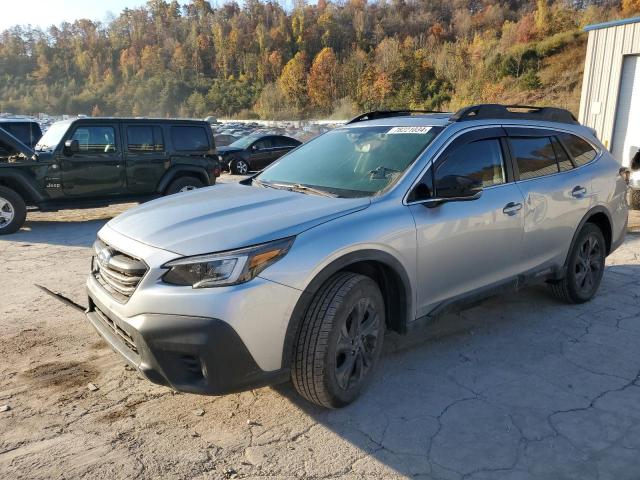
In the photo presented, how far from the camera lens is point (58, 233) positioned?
841cm

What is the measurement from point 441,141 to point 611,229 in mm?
2476

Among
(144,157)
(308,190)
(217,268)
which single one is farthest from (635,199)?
(217,268)

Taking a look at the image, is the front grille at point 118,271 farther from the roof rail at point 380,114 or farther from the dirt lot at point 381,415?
the roof rail at point 380,114

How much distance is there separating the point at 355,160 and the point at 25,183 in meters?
6.76

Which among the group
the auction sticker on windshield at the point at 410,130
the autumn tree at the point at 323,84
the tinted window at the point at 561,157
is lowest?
the tinted window at the point at 561,157

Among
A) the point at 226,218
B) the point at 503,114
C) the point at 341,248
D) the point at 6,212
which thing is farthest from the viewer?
the point at 6,212

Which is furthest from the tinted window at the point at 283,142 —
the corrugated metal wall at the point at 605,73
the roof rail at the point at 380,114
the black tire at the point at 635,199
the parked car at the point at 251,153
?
the roof rail at the point at 380,114

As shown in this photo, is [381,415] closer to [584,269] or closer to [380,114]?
[380,114]

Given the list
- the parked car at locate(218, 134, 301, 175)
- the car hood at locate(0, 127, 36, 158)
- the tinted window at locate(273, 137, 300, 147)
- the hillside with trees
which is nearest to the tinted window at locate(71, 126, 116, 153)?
the car hood at locate(0, 127, 36, 158)

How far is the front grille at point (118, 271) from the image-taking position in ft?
8.87

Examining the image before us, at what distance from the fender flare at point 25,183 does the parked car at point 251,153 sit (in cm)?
985

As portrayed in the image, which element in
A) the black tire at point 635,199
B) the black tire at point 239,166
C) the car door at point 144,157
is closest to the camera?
the car door at point 144,157

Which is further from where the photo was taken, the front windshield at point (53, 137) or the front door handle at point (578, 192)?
the front windshield at point (53, 137)

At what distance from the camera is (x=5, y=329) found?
423 centimetres
